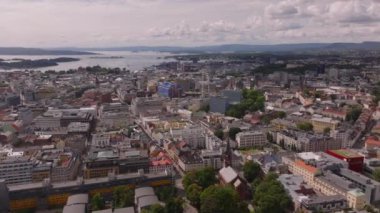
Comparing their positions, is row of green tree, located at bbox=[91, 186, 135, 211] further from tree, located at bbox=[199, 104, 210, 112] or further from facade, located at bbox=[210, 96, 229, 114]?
tree, located at bbox=[199, 104, 210, 112]

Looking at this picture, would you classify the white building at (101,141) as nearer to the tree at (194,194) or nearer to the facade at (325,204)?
the tree at (194,194)

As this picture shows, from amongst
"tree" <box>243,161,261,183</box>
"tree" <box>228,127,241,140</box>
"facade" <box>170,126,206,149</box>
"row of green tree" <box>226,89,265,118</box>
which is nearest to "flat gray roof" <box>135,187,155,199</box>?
"tree" <box>243,161,261,183</box>

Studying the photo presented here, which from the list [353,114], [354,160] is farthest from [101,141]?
[353,114]

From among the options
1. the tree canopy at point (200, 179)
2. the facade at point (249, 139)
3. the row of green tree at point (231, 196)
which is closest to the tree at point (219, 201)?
the row of green tree at point (231, 196)

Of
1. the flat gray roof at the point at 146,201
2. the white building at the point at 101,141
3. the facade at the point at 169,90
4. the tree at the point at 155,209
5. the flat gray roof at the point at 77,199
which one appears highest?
the facade at the point at 169,90

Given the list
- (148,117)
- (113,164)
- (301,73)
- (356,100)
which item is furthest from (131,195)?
(301,73)

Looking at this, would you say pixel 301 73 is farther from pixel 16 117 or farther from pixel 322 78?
pixel 16 117
